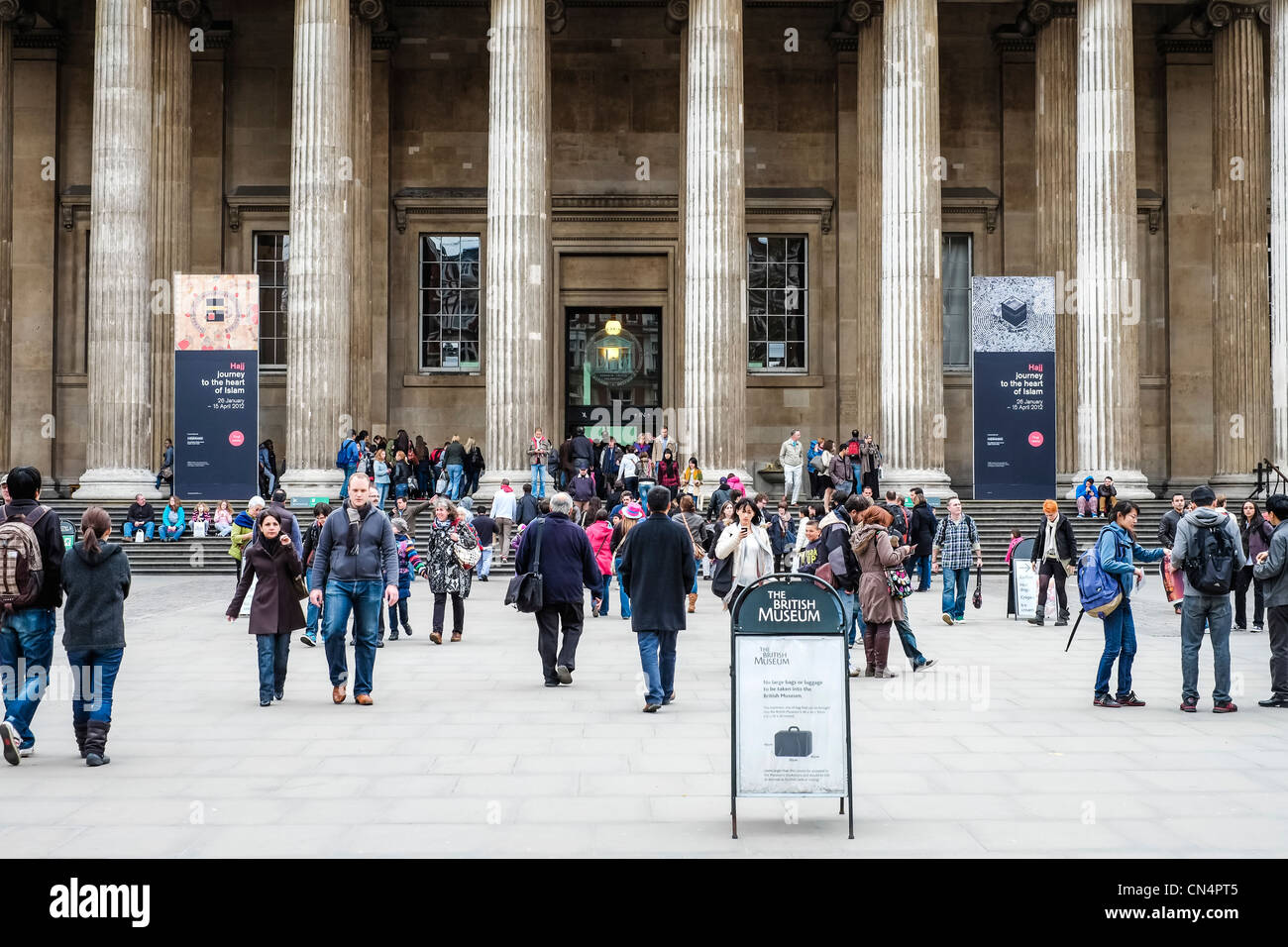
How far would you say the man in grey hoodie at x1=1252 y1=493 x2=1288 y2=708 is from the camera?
11961 mm

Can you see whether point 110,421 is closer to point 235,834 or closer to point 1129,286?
point 1129,286

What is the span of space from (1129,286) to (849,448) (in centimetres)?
667

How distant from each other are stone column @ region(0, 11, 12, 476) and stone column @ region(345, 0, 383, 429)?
7.99m

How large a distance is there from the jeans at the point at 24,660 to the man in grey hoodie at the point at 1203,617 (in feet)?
28.8

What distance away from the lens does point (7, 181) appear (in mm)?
32719

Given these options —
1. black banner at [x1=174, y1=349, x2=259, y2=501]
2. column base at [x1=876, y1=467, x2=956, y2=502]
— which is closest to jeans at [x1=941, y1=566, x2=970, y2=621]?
column base at [x1=876, y1=467, x2=956, y2=502]

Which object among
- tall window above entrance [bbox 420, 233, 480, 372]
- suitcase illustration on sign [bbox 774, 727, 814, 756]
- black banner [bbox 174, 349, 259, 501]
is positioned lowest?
suitcase illustration on sign [bbox 774, 727, 814, 756]

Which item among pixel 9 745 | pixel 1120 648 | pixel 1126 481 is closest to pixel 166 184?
pixel 1126 481

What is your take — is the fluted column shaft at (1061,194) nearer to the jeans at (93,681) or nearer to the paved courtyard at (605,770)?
the paved courtyard at (605,770)

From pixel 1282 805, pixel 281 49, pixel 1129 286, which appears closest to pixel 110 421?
pixel 281 49

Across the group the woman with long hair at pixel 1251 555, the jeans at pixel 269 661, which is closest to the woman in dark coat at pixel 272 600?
the jeans at pixel 269 661

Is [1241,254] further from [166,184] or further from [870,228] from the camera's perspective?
[166,184]

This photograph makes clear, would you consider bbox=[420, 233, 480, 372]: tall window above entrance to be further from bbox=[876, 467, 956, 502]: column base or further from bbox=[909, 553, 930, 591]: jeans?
bbox=[909, 553, 930, 591]: jeans

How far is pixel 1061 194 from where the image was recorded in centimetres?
3253
